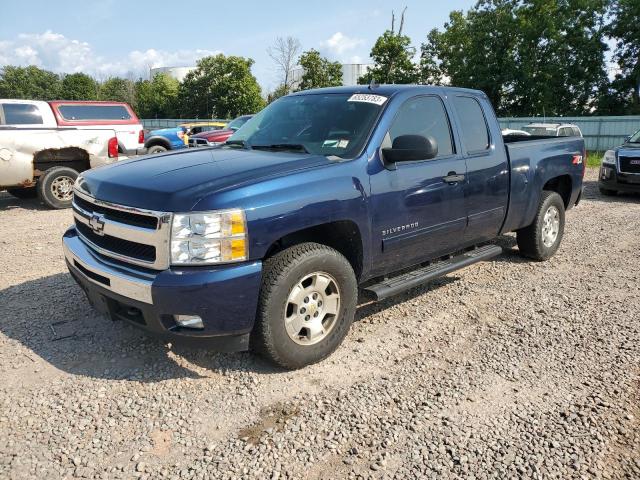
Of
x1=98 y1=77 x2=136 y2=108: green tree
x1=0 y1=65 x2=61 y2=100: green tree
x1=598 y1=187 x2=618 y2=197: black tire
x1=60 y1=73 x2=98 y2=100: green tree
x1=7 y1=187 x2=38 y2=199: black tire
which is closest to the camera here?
x1=7 y1=187 x2=38 y2=199: black tire

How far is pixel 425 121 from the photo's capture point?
4.30 metres

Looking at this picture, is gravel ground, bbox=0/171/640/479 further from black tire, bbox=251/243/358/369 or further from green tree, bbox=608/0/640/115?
green tree, bbox=608/0/640/115

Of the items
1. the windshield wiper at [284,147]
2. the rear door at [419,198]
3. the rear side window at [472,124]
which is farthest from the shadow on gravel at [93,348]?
the rear side window at [472,124]

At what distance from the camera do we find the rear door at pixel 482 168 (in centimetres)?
457

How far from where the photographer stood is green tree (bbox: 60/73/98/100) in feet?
202

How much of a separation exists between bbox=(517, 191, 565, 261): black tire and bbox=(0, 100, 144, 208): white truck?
24.6ft

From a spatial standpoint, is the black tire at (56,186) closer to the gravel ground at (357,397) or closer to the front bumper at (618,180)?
the gravel ground at (357,397)

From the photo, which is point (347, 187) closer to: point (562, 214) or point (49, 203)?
point (562, 214)

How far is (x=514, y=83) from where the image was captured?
34344mm

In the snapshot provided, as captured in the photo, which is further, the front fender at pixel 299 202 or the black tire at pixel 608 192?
the black tire at pixel 608 192

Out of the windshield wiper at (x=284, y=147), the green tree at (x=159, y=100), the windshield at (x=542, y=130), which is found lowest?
the windshield wiper at (x=284, y=147)

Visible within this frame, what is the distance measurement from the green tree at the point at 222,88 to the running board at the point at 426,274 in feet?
118

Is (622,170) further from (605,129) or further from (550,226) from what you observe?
(605,129)

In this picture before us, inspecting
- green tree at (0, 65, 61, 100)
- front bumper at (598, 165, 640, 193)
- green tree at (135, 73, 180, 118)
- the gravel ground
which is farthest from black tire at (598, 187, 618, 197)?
green tree at (0, 65, 61, 100)
